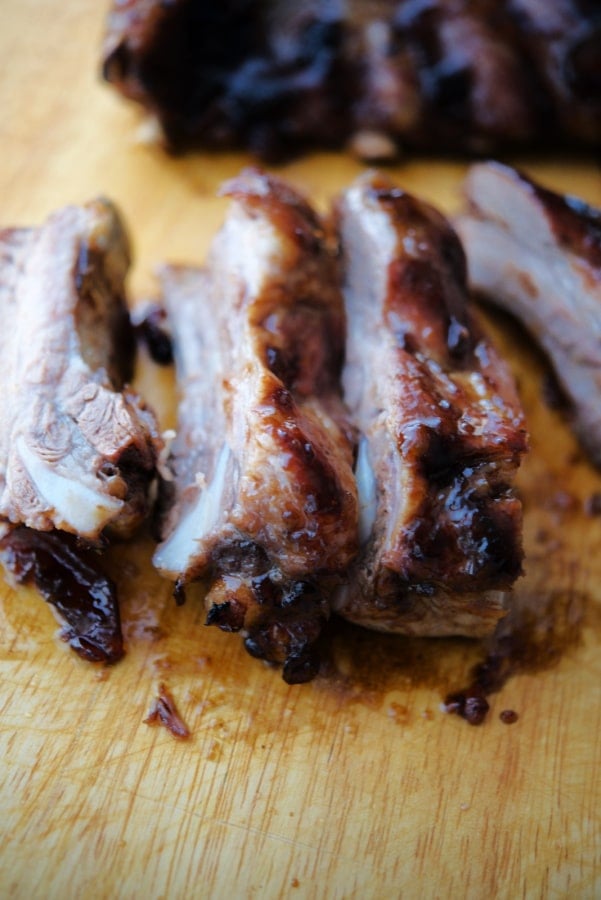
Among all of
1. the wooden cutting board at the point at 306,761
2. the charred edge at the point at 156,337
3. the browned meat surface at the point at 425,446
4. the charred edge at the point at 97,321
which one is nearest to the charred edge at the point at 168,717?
the wooden cutting board at the point at 306,761

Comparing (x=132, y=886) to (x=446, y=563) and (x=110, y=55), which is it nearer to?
(x=446, y=563)

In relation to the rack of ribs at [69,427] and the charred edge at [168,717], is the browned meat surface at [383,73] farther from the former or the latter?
the charred edge at [168,717]

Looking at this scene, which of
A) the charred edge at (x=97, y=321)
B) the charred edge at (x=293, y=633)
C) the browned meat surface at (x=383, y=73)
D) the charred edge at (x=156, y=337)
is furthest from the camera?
the browned meat surface at (x=383, y=73)

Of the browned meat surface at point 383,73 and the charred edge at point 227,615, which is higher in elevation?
the browned meat surface at point 383,73

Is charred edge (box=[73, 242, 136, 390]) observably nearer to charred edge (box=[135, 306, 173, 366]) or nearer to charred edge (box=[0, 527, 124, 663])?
charred edge (box=[135, 306, 173, 366])

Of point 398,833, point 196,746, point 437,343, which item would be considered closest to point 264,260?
point 437,343

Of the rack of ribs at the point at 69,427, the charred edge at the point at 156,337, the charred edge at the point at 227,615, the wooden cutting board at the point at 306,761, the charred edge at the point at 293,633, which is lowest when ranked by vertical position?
the wooden cutting board at the point at 306,761
